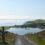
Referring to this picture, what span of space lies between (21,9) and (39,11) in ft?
0.90

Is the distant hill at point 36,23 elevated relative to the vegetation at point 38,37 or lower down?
elevated

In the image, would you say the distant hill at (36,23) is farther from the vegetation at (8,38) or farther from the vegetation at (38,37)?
the vegetation at (8,38)

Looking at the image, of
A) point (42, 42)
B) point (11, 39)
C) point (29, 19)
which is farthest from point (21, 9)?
point (42, 42)

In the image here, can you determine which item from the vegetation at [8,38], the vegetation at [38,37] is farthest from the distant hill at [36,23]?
the vegetation at [8,38]

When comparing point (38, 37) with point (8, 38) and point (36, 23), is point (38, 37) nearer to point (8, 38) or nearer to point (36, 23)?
point (36, 23)

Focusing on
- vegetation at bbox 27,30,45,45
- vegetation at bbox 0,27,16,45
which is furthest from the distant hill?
vegetation at bbox 0,27,16,45

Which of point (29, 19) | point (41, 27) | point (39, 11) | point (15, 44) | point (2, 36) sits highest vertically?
point (39, 11)

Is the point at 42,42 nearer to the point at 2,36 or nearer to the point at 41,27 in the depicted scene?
the point at 41,27

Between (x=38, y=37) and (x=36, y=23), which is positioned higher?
(x=36, y=23)

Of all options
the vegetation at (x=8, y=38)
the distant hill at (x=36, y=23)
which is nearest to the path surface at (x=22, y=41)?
the vegetation at (x=8, y=38)

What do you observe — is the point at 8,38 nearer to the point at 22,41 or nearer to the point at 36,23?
the point at 22,41

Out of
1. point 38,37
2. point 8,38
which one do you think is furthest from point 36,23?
point 8,38

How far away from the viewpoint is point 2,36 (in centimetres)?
171

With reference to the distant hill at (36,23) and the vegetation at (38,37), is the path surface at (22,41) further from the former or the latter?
the distant hill at (36,23)
